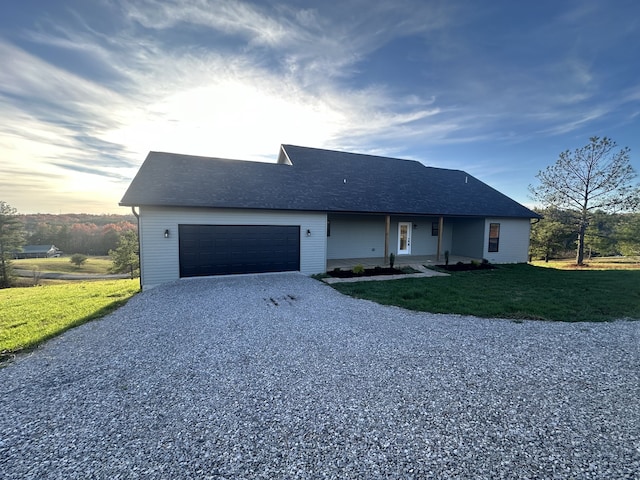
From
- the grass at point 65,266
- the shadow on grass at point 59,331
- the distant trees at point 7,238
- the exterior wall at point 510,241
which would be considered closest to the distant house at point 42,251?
the grass at point 65,266

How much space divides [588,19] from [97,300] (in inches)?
751

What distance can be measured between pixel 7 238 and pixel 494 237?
3759 centimetres

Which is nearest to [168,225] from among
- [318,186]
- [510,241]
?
[318,186]

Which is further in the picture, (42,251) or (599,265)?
(42,251)

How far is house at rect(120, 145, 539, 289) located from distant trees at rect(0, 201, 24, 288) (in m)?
22.3

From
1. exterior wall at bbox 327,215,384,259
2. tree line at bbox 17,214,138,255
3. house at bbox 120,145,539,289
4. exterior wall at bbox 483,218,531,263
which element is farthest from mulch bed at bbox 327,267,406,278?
tree line at bbox 17,214,138,255

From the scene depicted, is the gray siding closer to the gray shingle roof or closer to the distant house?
the gray shingle roof

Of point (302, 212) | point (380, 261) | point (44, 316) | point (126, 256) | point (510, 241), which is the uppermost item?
point (302, 212)

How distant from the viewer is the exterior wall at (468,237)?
15648 millimetres

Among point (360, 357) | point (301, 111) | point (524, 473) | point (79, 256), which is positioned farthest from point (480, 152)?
point (79, 256)

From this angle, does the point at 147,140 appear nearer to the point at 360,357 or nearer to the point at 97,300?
the point at 97,300

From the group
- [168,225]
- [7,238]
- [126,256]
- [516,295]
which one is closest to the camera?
[516,295]

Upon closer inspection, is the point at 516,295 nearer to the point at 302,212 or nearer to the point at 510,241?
the point at 302,212

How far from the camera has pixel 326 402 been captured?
→ 321 centimetres
